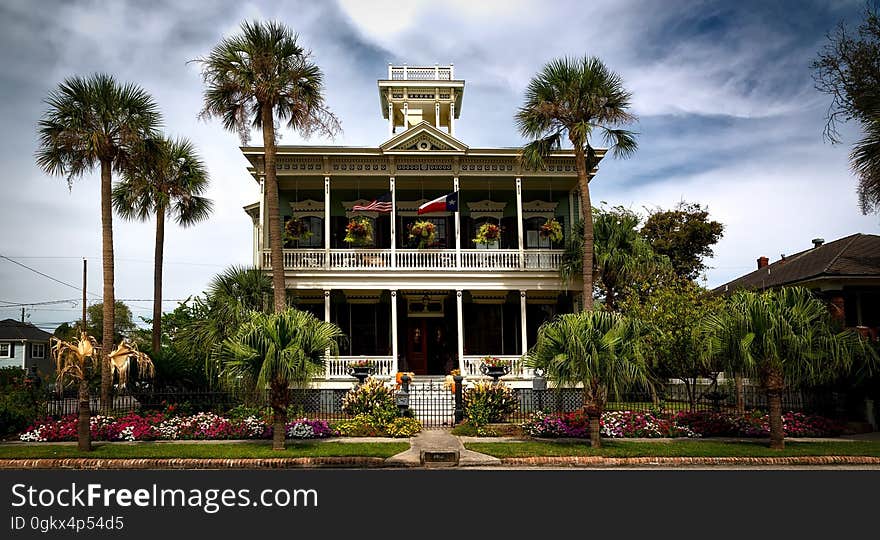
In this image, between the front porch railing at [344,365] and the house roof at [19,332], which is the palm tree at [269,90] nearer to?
the front porch railing at [344,365]

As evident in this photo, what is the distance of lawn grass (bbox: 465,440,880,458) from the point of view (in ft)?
40.9

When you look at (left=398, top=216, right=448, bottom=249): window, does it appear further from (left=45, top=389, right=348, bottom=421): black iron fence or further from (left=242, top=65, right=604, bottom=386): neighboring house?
(left=45, top=389, right=348, bottom=421): black iron fence

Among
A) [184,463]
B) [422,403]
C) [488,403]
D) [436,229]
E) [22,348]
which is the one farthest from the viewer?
[22,348]

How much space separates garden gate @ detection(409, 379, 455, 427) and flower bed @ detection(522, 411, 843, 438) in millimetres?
2825

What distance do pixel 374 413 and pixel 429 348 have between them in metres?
9.19

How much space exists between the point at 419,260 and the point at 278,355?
10.8 m

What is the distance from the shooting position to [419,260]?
2300 centimetres

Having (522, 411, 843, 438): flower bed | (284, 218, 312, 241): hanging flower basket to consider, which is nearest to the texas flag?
(284, 218, 312, 241): hanging flower basket

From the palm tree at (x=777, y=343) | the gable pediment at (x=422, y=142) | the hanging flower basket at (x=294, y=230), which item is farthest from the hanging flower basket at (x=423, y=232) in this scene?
the palm tree at (x=777, y=343)

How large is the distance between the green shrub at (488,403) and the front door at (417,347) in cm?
786

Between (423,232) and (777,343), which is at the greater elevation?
(423,232)

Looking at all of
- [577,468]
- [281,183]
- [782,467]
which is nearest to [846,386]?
[782,467]

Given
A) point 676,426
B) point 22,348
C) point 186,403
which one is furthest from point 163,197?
point 22,348

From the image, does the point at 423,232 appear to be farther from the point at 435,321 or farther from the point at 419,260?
the point at 435,321
